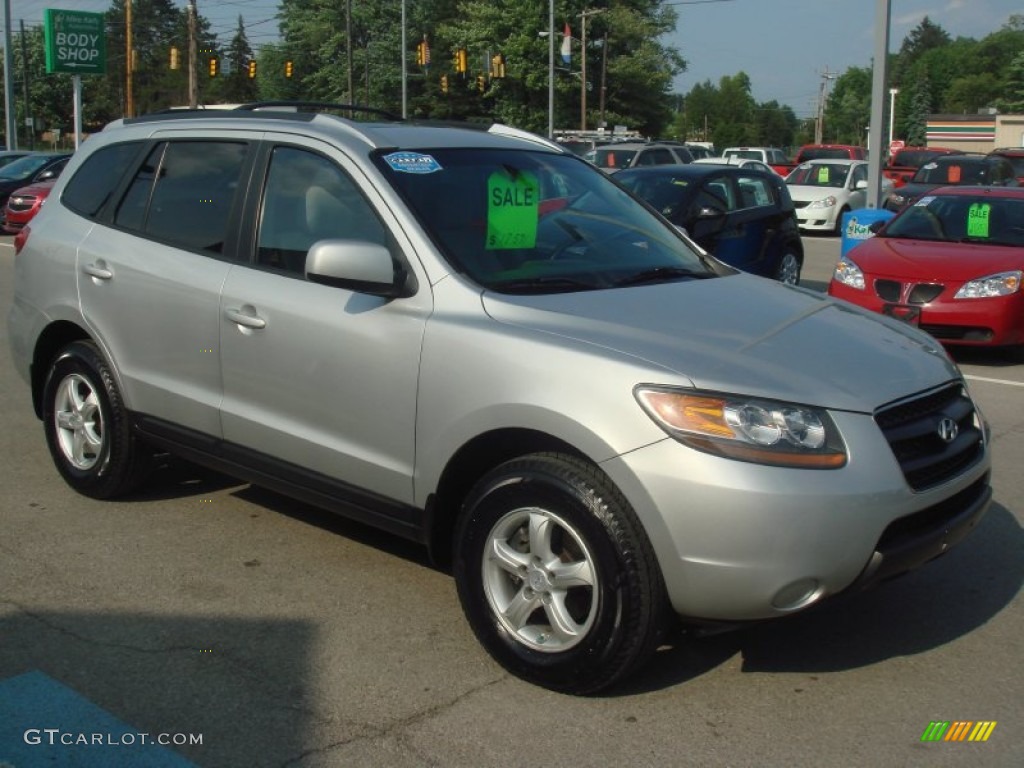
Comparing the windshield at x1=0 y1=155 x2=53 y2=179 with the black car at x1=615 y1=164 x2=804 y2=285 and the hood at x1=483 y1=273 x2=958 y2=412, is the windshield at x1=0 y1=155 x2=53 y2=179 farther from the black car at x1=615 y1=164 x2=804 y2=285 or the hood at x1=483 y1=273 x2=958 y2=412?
the hood at x1=483 y1=273 x2=958 y2=412

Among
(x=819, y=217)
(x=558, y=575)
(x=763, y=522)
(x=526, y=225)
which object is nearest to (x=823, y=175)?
(x=819, y=217)

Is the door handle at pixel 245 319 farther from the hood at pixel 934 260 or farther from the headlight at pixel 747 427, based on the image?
the hood at pixel 934 260

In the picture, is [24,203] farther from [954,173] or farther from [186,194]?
[954,173]

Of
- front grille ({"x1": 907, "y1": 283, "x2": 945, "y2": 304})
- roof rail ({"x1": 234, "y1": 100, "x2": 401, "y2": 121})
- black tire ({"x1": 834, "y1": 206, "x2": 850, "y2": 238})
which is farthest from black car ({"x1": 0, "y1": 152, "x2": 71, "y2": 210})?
roof rail ({"x1": 234, "y1": 100, "x2": 401, "y2": 121})

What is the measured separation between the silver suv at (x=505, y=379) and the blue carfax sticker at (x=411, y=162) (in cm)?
1

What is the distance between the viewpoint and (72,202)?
19.0 feet

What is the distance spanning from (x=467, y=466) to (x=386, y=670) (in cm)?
73

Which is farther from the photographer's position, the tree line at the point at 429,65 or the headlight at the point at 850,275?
the tree line at the point at 429,65

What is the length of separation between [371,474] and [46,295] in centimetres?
238

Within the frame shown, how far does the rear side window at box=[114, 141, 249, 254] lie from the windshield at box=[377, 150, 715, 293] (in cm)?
90

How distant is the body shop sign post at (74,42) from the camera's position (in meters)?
40.5

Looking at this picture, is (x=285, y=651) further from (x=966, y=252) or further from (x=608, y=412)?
(x=966, y=252)

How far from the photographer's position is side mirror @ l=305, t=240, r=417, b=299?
13.3 ft

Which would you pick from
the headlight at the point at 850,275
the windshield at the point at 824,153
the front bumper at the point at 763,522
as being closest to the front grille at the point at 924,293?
the headlight at the point at 850,275
